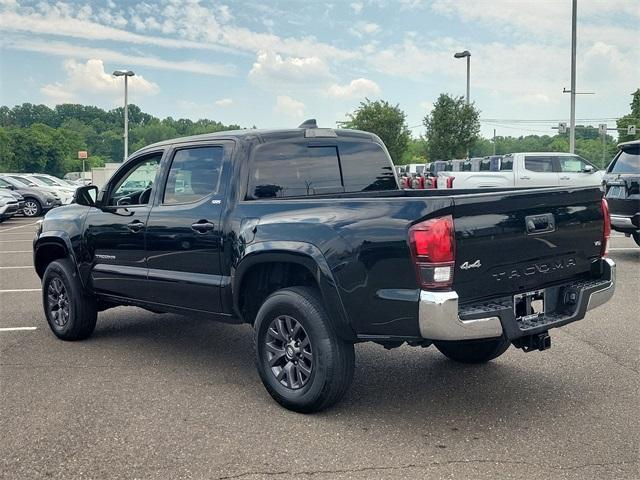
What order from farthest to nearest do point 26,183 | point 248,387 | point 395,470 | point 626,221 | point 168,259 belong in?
point 26,183, point 626,221, point 168,259, point 248,387, point 395,470

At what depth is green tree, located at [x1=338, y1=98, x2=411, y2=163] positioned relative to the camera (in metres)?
49.6

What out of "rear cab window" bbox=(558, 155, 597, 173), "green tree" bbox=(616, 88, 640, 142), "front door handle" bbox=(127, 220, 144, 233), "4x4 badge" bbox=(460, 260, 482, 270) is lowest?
"4x4 badge" bbox=(460, 260, 482, 270)

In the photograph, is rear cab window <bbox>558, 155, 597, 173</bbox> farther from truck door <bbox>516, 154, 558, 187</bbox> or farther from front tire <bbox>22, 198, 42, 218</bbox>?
front tire <bbox>22, 198, 42, 218</bbox>

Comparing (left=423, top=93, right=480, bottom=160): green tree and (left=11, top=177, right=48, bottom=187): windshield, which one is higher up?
(left=423, top=93, right=480, bottom=160): green tree

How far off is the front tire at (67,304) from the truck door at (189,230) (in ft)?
3.49

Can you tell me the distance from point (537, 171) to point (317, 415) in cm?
1719

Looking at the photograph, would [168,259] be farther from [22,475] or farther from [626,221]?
[626,221]

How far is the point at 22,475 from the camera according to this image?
11.4ft

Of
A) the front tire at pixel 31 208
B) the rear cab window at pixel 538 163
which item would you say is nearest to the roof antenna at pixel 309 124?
the rear cab window at pixel 538 163

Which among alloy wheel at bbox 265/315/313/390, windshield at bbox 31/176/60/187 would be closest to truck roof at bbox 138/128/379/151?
alloy wheel at bbox 265/315/313/390

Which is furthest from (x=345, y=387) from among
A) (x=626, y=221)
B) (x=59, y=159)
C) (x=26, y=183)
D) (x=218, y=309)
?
(x=59, y=159)

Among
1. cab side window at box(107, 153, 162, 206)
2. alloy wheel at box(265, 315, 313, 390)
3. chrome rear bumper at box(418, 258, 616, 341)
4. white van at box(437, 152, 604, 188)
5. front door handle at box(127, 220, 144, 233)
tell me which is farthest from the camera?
white van at box(437, 152, 604, 188)

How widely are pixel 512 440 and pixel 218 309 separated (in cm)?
221

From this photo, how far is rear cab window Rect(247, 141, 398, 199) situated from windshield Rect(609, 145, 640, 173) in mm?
7078
